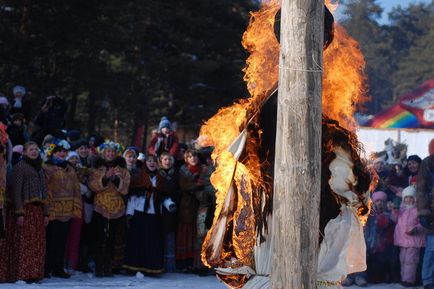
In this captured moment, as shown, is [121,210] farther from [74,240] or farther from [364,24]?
[364,24]

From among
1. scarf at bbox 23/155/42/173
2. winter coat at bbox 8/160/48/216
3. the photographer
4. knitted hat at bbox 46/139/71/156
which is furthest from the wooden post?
the photographer

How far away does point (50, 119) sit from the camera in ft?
51.4

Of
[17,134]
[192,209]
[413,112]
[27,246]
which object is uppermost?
[413,112]

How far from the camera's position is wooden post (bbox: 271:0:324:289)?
203 inches

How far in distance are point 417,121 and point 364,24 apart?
55067mm

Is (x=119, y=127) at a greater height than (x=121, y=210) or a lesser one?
greater

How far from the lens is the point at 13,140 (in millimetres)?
13258

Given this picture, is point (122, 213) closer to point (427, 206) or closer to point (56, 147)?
point (56, 147)

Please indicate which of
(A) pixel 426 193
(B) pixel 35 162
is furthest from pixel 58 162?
(A) pixel 426 193

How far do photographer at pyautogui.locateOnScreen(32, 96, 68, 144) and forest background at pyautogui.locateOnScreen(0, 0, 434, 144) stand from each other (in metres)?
7.23

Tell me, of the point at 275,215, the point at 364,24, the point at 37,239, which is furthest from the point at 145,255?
the point at 364,24

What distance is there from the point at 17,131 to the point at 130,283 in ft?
10.4

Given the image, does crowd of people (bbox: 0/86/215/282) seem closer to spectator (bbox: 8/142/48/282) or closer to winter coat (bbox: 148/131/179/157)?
spectator (bbox: 8/142/48/282)

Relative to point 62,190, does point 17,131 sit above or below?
above
